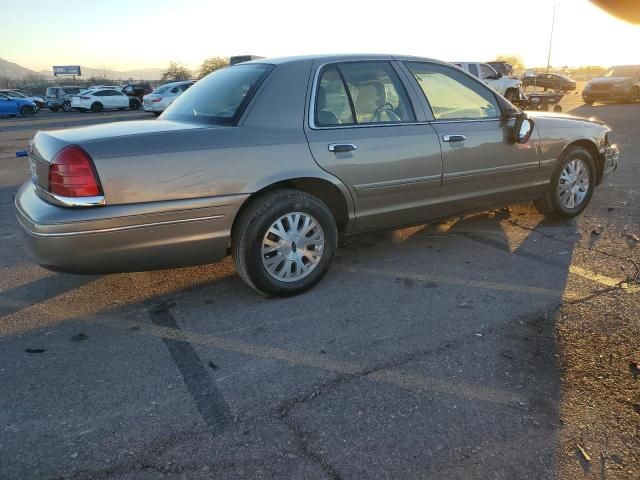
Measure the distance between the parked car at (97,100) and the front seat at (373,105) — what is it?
30.6m

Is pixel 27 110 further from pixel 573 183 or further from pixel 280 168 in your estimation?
pixel 573 183

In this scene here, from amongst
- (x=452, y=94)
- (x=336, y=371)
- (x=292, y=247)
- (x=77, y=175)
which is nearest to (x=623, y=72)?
(x=452, y=94)

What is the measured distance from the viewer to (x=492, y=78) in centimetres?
1967

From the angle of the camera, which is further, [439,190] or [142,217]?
[439,190]

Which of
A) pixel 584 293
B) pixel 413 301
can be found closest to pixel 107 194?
pixel 413 301

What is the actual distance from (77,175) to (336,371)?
1.80m

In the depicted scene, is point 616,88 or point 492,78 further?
point 616,88

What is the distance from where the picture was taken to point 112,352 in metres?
2.96

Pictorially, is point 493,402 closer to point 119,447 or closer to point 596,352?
point 596,352

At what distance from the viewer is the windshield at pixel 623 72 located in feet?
78.9

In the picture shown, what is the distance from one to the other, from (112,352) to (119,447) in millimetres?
876

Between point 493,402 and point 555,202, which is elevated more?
point 555,202

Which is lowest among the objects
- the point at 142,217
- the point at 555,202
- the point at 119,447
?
the point at 119,447

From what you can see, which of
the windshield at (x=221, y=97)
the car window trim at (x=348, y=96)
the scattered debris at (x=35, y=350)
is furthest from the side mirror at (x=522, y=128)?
the scattered debris at (x=35, y=350)
